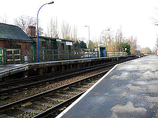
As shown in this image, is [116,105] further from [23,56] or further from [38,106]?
[23,56]

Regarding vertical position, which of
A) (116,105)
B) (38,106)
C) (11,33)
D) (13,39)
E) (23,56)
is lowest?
(38,106)

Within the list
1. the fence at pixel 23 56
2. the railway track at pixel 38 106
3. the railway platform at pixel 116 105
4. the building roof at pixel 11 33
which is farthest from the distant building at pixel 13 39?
the railway platform at pixel 116 105

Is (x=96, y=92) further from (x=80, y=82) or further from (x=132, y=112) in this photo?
(x=80, y=82)

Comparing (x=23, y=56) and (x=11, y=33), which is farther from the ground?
(x=11, y=33)

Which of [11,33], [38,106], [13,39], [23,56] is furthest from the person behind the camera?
[11,33]

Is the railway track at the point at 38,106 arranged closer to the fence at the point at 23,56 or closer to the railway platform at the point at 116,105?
the railway platform at the point at 116,105

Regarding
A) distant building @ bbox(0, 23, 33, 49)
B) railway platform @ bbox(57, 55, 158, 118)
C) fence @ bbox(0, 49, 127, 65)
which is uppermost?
distant building @ bbox(0, 23, 33, 49)

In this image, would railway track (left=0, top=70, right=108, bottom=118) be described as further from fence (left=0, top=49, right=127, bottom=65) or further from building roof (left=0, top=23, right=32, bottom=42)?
building roof (left=0, top=23, right=32, bottom=42)

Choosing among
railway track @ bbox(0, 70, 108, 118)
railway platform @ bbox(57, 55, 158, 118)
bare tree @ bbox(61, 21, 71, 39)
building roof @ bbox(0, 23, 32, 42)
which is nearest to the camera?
railway platform @ bbox(57, 55, 158, 118)

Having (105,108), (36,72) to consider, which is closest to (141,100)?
(105,108)

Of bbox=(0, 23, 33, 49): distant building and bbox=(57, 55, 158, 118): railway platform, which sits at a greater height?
bbox=(0, 23, 33, 49): distant building

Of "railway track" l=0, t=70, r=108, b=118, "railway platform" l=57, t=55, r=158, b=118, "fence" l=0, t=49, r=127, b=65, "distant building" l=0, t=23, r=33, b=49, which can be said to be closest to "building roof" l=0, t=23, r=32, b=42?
"distant building" l=0, t=23, r=33, b=49

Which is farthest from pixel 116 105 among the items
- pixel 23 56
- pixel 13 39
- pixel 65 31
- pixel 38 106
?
pixel 65 31

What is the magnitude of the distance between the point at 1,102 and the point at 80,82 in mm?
4633
